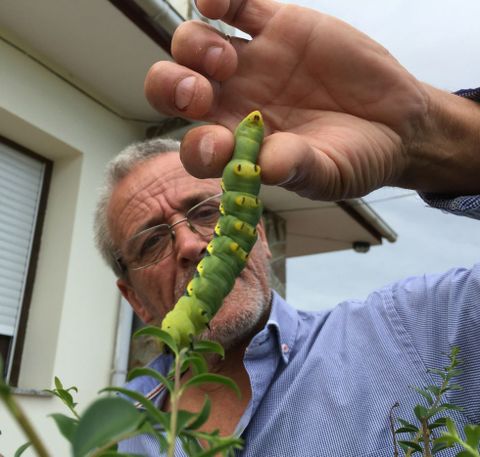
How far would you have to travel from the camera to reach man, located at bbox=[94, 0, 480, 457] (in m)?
0.64

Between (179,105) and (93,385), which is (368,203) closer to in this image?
(93,385)

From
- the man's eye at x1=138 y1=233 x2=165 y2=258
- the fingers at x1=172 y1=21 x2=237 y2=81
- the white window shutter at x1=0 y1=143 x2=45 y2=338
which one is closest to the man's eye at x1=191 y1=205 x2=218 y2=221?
the man's eye at x1=138 y1=233 x2=165 y2=258

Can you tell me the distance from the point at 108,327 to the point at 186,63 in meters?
1.94

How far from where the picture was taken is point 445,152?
0.83 m

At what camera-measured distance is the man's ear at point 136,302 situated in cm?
185

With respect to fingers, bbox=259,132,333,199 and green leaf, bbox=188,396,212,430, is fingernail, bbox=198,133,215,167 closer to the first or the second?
fingers, bbox=259,132,333,199

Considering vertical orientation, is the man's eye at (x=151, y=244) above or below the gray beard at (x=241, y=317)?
above

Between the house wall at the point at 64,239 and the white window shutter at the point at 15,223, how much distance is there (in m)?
0.06

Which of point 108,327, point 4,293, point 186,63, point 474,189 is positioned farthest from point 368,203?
point 186,63

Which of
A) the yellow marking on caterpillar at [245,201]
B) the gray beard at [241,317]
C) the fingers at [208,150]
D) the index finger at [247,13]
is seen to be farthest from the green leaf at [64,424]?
the gray beard at [241,317]

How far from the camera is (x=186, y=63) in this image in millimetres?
673

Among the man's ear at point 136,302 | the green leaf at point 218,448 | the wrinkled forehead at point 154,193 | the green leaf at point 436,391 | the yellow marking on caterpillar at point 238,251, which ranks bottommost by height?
the green leaf at point 218,448

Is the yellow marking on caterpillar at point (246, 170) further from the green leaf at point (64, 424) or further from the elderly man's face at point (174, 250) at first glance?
the elderly man's face at point (174, 250)

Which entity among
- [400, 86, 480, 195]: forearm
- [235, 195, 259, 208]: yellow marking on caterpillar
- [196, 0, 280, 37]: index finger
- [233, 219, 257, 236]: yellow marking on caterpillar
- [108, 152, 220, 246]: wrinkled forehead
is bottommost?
[233, 219, 257, 236]: yellow marking on caterpillar
